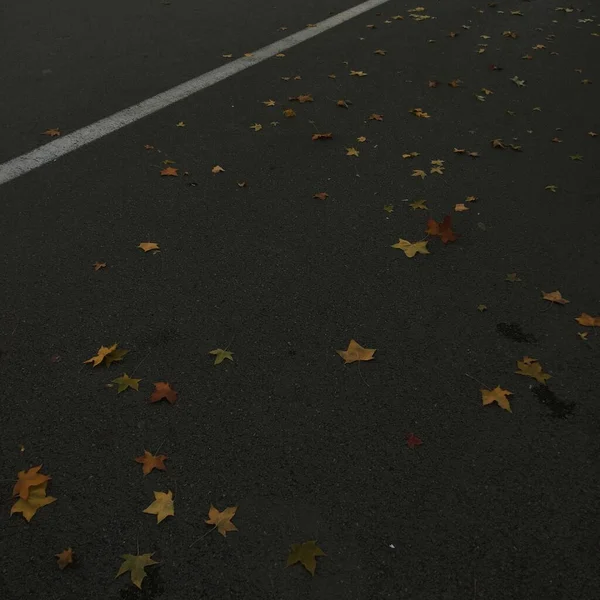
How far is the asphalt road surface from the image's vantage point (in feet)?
6.80

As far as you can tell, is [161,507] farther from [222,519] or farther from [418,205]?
[418,205]

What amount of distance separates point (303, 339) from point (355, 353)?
0.26 metres

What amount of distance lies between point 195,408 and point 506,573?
1330 mm

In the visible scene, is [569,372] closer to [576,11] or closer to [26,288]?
[26,288]

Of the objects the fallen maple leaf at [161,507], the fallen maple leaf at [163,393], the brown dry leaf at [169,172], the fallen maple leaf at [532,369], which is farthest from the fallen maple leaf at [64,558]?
the brown dry leaf at [169,172]

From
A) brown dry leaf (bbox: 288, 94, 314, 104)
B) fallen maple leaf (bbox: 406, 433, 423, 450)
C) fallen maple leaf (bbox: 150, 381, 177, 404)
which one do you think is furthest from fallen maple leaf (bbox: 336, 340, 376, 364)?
brown dry leaf (bbox: 288, 94, 314, 104)

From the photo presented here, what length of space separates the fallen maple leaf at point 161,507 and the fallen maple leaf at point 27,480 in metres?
0.42

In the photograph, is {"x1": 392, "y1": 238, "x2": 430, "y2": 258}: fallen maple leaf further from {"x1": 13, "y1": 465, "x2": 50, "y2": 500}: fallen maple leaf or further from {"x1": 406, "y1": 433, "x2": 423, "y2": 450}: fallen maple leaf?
{"x1": 13, "y1": 465, "x2": 50, "y2": 500}: fallen maple leaf

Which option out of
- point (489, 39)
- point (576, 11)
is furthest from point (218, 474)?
point (576, 11)

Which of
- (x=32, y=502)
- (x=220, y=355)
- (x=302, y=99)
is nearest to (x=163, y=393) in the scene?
(x=220, y=355)

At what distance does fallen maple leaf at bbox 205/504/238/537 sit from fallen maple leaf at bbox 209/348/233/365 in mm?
733

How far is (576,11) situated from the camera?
8.39 meters

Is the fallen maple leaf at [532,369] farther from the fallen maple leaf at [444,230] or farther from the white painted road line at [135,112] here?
the white painted road line at [135,112]

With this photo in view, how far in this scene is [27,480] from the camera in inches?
88.1
